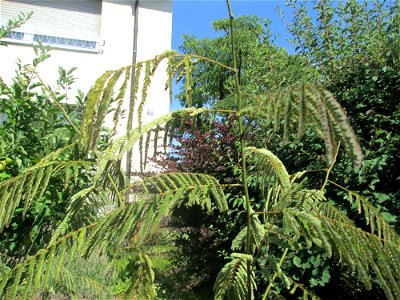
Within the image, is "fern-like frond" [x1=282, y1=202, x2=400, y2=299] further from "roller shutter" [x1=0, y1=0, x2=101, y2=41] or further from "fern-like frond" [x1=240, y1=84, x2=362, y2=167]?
A: "roller shutter" [x1=0, y1=0, x2=101, y2=41]

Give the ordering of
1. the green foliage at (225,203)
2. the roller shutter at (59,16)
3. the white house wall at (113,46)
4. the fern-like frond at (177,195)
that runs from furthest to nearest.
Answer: the white house wall at (113,46)
the roller shutter at (59,16)
the fern-like frond at (177,195)
the green foliage at (225,203)

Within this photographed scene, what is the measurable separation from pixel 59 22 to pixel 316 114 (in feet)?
34.1

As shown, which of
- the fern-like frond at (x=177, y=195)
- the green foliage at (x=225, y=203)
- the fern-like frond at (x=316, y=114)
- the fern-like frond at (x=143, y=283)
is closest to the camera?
the fern-like frond at (x=316, y=114)

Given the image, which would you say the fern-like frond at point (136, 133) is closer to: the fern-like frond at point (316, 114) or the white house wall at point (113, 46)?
the fern-like frond at point (316, 114)

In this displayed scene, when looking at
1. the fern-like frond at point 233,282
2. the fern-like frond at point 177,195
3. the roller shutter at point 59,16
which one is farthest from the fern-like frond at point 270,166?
the roller shutter at point 59,16

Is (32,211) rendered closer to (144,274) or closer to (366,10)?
(144,274)

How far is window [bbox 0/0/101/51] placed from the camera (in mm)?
10078

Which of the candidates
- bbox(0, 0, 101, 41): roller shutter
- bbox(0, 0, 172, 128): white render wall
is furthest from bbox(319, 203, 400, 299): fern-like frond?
Answer: bbox(0, 0, 101, 41): roller shutter

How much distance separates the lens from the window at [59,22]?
10.1m

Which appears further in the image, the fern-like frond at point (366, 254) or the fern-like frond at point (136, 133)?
the fern-like frond at point (136, 133)

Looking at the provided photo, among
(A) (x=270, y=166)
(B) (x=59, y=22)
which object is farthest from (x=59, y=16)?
(A) (x=270, y=166)

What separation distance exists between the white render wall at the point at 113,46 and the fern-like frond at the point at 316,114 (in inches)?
372

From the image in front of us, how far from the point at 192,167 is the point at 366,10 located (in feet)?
8.61

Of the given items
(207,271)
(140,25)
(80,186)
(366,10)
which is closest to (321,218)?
(80,186)
